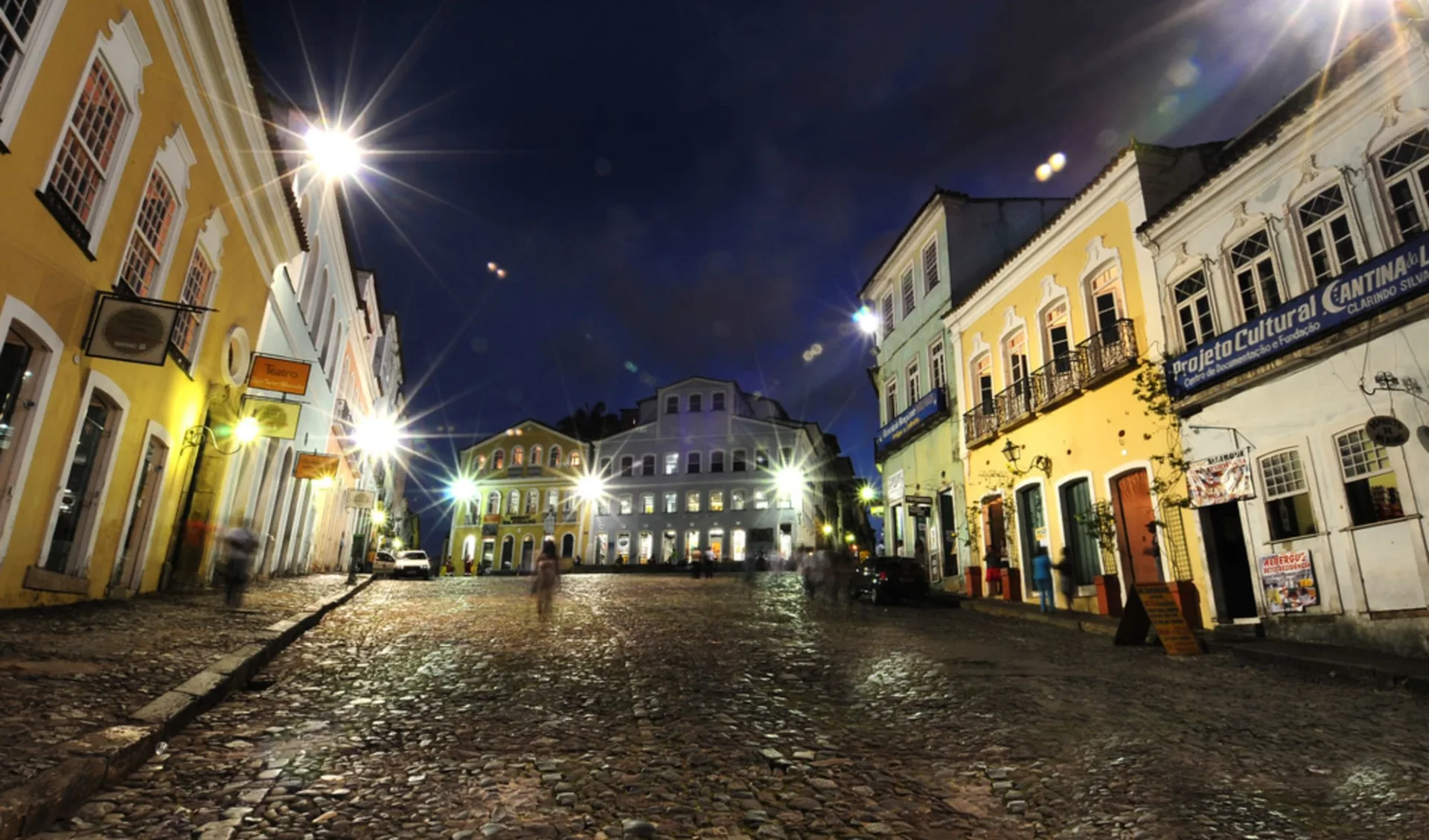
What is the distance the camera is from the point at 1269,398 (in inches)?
470

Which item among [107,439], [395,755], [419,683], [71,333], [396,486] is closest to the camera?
[395,755]

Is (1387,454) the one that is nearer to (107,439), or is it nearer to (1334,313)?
(1334,313)

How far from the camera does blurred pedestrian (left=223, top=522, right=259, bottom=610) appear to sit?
11.2 m

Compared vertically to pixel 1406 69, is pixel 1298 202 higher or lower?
lower

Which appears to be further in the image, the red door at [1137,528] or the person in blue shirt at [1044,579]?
the person in blue shirt at [1044,579]

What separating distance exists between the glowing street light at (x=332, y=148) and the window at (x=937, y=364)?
18.3m

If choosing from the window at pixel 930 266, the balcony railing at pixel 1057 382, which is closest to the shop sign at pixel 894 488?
the balcony railing at pixel 1057 382

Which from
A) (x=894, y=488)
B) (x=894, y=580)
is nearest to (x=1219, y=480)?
(x=894, y=580)

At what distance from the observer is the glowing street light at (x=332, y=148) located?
15.8m

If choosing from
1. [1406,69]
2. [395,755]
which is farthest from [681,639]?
[1406,69]

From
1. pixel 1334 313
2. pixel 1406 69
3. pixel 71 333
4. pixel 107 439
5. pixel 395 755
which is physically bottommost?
pixel 395 755

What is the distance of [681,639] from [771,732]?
16.3 ft

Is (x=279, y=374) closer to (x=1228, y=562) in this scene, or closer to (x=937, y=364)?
(x=1228, y=562)

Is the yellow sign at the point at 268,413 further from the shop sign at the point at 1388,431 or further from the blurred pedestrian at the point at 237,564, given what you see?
the shop sign at the point at 1388,431
